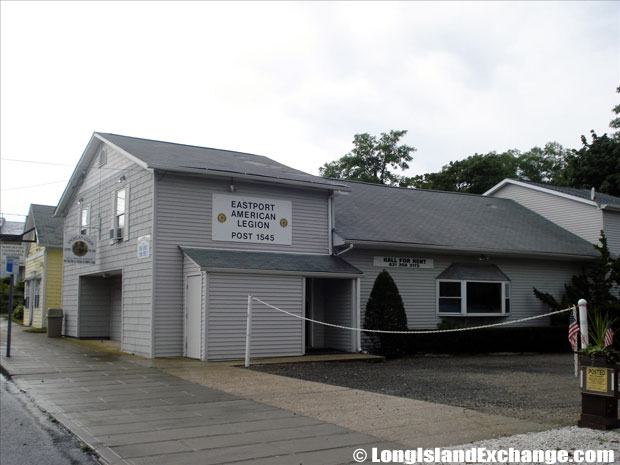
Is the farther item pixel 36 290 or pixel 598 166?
pixel 598 166

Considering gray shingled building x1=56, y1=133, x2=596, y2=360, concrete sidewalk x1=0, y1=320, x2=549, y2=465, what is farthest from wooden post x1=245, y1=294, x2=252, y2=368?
concrete sidewalk x1=0, y1=320, x2=549, y2=465

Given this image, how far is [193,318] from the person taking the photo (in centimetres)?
1596

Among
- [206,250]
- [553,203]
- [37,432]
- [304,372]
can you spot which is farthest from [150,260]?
[553,203]

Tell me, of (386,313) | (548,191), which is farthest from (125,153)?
(548,191)

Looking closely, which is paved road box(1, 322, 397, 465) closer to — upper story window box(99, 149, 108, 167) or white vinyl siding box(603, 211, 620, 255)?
upper story window box(99, 149, 108, 167)

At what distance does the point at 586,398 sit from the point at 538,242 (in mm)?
16347

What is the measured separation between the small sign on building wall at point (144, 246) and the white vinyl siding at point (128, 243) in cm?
14

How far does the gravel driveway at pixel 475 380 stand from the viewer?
30.7 ft

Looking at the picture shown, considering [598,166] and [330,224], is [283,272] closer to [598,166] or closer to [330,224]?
[330,224]

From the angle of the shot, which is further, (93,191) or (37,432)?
(93,191)

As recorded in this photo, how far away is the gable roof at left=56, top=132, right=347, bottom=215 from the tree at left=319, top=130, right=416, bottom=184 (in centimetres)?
2922

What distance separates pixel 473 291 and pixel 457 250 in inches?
70.5

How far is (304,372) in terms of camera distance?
45.1 ft

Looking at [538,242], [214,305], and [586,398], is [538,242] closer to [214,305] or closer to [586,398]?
[214,305]
